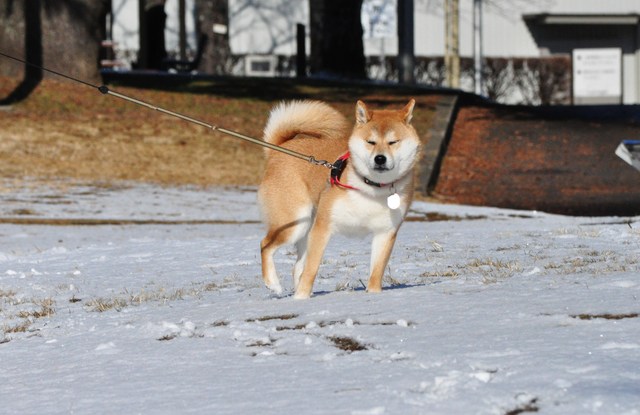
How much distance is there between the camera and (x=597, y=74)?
1721 inches

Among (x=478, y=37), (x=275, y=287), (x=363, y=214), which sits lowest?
(x=275, y=287)

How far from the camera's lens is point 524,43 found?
48.9m

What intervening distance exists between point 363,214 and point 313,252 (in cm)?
39

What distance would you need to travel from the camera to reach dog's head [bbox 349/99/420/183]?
694 cm

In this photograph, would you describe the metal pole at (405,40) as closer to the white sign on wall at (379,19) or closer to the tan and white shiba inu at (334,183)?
the white sign on wall at (379,19)

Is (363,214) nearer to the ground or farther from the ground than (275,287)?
farther from the ground

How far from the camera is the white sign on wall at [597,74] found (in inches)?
1708

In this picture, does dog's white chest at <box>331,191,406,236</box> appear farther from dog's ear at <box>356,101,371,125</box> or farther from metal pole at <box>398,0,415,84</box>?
metal pole at <box>398,0,415,84</box>

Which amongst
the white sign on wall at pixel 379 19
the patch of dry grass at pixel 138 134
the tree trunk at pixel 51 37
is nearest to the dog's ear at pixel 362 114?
the patch of dry grass at pixel 138 134

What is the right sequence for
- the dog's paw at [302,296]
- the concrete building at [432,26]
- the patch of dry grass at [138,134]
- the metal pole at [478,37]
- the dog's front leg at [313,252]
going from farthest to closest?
the concrete building at [432,26], the metal pole at [478,37], the patch of dry grass at [138,134], the dog's paw at [302,296], the dog's front leg at [313,252]

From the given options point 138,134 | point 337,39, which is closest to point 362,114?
point 138,134

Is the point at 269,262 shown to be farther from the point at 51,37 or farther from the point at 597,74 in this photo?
the point at 597,74

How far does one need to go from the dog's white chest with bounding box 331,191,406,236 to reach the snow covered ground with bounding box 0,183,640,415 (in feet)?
1.27

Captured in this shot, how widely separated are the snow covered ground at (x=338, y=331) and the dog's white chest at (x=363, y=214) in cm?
39
